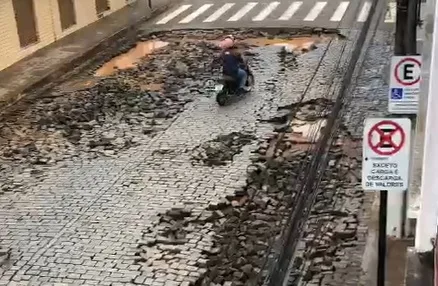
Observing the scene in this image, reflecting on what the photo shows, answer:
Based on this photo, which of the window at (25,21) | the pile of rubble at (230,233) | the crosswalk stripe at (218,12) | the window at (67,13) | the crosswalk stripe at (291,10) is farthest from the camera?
the crosswalk stripe at (218,12)

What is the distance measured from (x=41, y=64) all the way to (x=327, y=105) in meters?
8.94

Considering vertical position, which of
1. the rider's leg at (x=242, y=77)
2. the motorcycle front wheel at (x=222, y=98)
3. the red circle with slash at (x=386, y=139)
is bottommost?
the motorcycle front wheel at (x=222, y=98)

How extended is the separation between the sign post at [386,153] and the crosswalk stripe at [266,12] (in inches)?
672

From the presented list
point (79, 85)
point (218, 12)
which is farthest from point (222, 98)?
point (218, 12)

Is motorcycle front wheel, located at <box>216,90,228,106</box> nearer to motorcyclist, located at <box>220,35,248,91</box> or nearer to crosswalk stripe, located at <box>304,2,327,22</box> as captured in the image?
motorcyclist, located at <box>220,35,248,91</box>

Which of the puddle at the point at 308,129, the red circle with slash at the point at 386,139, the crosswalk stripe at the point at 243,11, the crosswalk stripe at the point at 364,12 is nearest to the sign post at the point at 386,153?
the red circle with slash at the point at 386,139

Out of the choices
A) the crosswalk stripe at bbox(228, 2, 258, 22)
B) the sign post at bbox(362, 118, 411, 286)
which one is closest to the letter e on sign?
the sign post at bbox(362, 118, 411, 286)

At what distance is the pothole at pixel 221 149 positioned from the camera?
510 inches

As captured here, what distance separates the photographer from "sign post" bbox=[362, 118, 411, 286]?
713cm

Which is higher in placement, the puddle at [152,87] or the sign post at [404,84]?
the sign post at [404,84]

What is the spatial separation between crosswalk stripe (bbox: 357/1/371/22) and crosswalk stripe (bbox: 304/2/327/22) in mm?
1472

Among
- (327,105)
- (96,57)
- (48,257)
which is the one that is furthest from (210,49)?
(48,257)

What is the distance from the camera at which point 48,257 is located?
998 centimetres

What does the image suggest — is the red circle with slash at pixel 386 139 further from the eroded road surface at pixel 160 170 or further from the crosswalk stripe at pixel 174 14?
the crosswalk stripe at pixel 174 14
